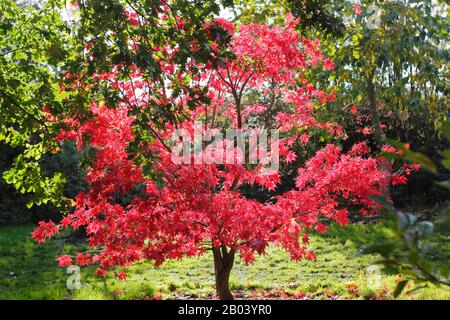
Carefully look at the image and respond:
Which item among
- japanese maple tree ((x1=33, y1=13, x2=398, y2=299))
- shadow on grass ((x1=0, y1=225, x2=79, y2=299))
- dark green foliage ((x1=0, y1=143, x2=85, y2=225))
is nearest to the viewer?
japanese maple tree ((x1=33, y1=13, x2=398, y2=299))

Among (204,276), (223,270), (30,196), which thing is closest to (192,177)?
(223,270)

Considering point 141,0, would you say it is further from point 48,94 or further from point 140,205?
point 140,205

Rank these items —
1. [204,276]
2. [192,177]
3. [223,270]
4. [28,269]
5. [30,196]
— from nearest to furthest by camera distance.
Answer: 1. [192,177]
2. [223,270]
3. [204,276]
4. [28,269]
5. [30,196]

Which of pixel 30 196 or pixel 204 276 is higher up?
pixel 30 196

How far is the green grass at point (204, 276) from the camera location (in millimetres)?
6445

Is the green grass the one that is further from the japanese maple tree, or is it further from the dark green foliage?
the dark green foliage

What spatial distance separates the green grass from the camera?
6445 millimetres

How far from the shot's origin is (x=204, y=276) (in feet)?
25.2

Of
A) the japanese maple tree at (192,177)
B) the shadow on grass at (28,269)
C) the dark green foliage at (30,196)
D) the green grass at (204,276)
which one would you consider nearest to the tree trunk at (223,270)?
the japanese maple tree at (192,177)

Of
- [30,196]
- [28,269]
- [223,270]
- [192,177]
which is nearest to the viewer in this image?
[192,177]

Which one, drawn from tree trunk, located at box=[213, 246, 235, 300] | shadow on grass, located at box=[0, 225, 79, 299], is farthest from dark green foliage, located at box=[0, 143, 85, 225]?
tree trunk, located at box=[213, 246, 235, 300]

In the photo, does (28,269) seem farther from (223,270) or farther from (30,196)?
(30,196)

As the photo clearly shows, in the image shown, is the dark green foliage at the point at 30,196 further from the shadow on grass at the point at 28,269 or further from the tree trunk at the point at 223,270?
the tree trunk at the point at 223,270
